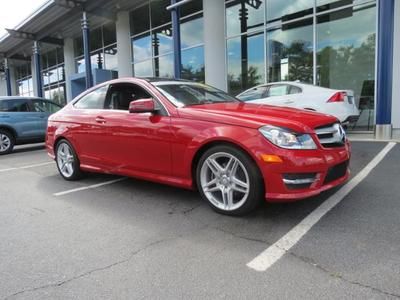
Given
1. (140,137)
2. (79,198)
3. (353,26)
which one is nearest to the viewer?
(140,137)

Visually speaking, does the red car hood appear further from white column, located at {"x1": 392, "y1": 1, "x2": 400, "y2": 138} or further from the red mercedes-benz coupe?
white column, located at {"x1": 392, "y1": 1, "x2": 400, "y2": 138}

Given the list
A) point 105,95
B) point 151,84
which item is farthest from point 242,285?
point 105,95

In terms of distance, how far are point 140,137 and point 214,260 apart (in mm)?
2041

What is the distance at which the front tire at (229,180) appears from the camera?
11.6 ft

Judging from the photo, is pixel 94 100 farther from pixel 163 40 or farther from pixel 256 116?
pixel 163 40

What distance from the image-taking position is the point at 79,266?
2859mm

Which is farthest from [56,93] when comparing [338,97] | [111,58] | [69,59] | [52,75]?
[338,97]

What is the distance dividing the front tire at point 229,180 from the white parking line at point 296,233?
1.63ft

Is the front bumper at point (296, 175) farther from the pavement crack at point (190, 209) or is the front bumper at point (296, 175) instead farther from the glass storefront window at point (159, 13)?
the glass storefront window at point (159, 13)

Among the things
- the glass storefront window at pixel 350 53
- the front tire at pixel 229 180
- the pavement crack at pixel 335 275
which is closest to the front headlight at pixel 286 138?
the front tire at pixel 229 180

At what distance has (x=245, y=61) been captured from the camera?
13.0 metres

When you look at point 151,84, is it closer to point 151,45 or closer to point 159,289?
point 159,289

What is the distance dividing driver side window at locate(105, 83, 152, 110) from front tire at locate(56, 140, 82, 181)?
112cm

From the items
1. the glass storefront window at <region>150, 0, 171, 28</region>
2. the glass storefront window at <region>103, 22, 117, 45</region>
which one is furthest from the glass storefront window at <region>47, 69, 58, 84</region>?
Answer: the glass storefront window at <region>150, 0, 171, 28</region>
